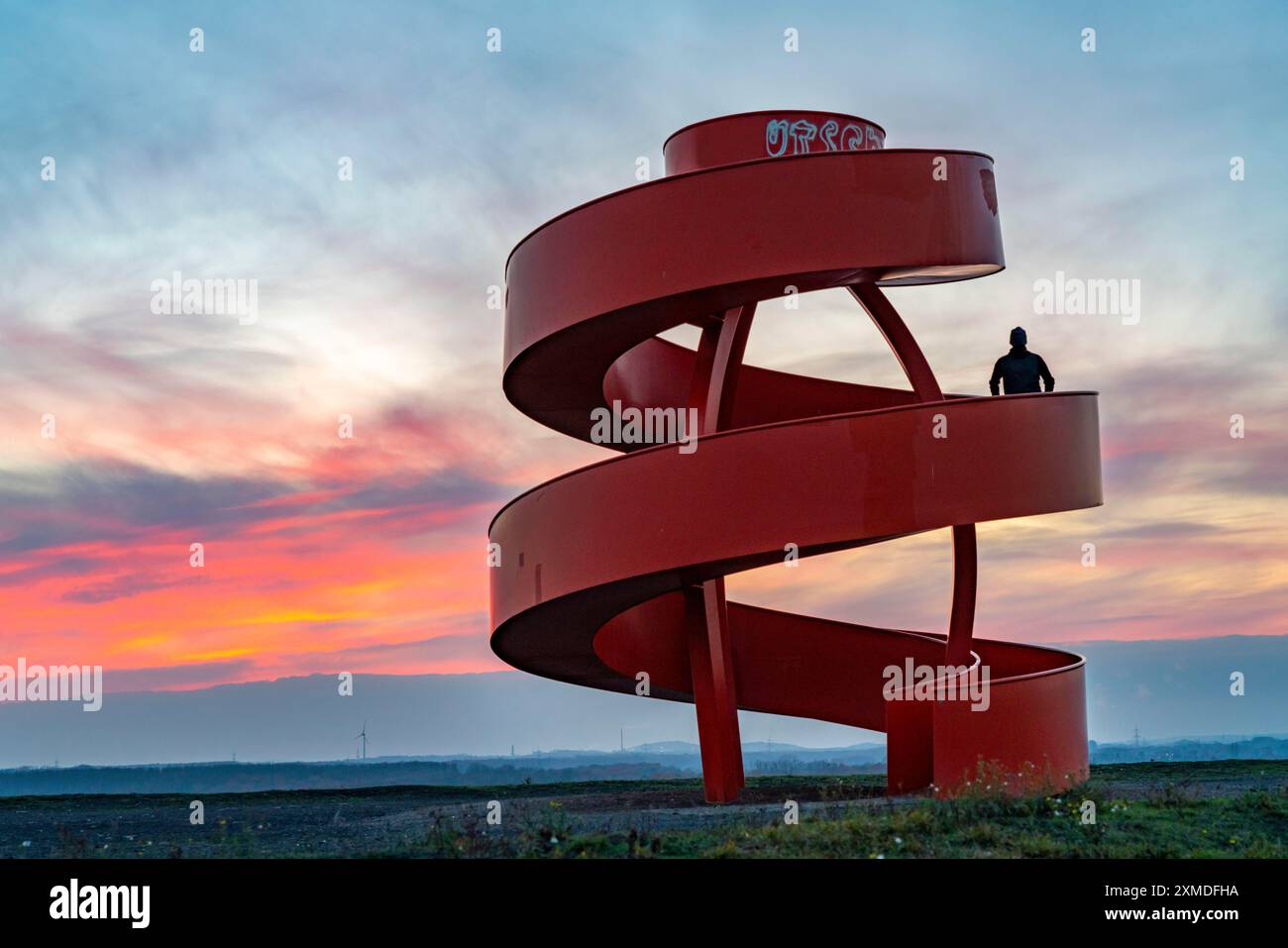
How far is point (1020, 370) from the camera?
17734mm

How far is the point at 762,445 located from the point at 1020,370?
3.86m

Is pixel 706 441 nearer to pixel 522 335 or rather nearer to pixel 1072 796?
pixel 522 335

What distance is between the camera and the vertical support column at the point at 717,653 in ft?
61.1

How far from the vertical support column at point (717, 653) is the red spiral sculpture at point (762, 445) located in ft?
0.10

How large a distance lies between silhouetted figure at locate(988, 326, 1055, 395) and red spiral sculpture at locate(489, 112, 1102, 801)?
29.8 inches

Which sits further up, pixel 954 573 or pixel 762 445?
pixel 762 445

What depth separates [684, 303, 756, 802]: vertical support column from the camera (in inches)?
733

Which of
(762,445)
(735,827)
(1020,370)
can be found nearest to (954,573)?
(1020,370)

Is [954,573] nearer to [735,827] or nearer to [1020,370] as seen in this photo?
[1020,370]

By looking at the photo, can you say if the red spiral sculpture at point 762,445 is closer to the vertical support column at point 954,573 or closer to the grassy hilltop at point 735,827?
the vertical support column at point 954,573

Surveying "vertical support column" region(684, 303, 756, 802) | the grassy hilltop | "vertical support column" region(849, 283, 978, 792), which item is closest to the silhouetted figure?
"vertical support column" region(849, 283, 978, 792)

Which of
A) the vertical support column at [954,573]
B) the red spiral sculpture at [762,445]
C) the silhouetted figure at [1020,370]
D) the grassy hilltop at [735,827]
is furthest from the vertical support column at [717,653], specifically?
the silhouetted figure at [1020,370]

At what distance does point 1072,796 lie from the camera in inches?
608
